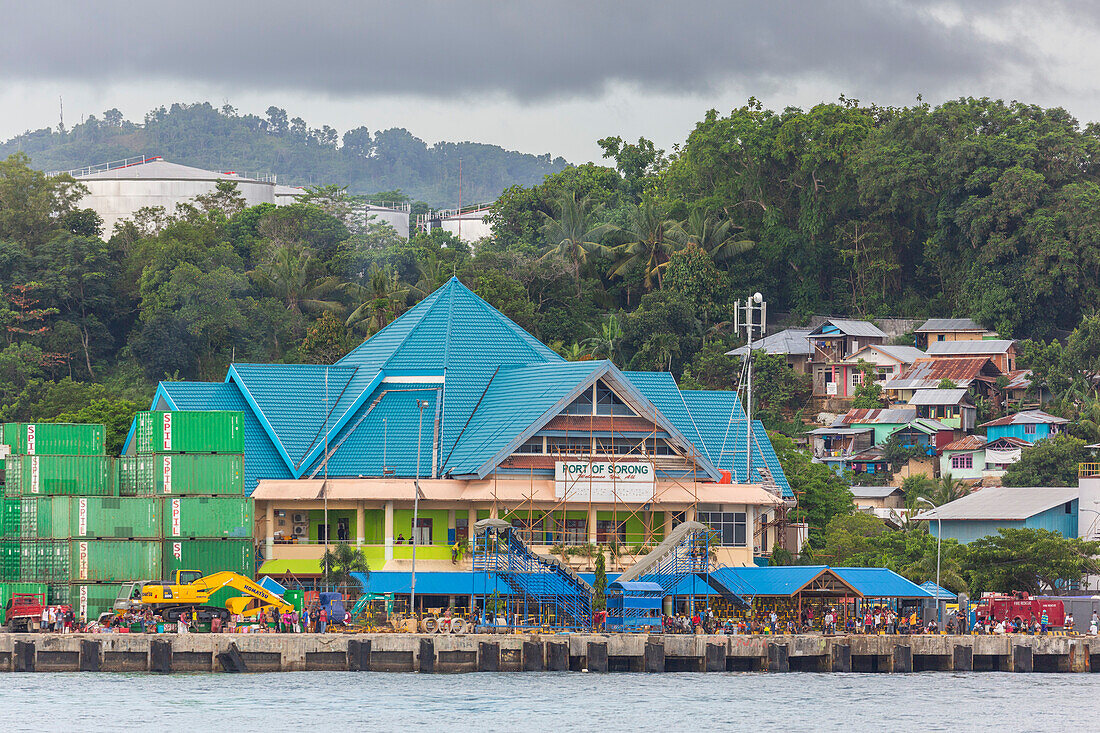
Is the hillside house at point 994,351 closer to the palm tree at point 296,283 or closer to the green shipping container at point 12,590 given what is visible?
the palm tree at point 296,283

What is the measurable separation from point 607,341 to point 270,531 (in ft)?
174

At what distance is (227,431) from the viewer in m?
72.5

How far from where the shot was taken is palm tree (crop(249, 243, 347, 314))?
131 metres

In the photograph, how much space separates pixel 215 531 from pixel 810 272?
89.4 metres

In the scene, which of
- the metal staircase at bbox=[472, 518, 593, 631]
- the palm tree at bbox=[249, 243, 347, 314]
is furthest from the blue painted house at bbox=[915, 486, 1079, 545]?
the palm tree at bbox=[249, 243, 347, 314]

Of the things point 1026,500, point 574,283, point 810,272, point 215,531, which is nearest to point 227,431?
point 215,531

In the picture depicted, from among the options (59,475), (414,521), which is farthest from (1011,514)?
(59,475)

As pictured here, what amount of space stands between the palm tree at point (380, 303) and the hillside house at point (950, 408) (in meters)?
40.0

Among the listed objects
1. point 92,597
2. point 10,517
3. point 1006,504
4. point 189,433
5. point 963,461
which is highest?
point 189,433

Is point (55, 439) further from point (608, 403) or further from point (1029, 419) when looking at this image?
point (1029, 419)

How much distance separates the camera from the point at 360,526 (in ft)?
253

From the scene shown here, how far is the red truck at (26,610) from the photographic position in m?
66.6

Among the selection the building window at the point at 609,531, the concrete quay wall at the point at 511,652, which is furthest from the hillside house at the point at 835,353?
the concrete quay wall at the point at 511,652

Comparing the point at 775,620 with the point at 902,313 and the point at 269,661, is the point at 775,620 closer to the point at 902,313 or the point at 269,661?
the point at 269,661
